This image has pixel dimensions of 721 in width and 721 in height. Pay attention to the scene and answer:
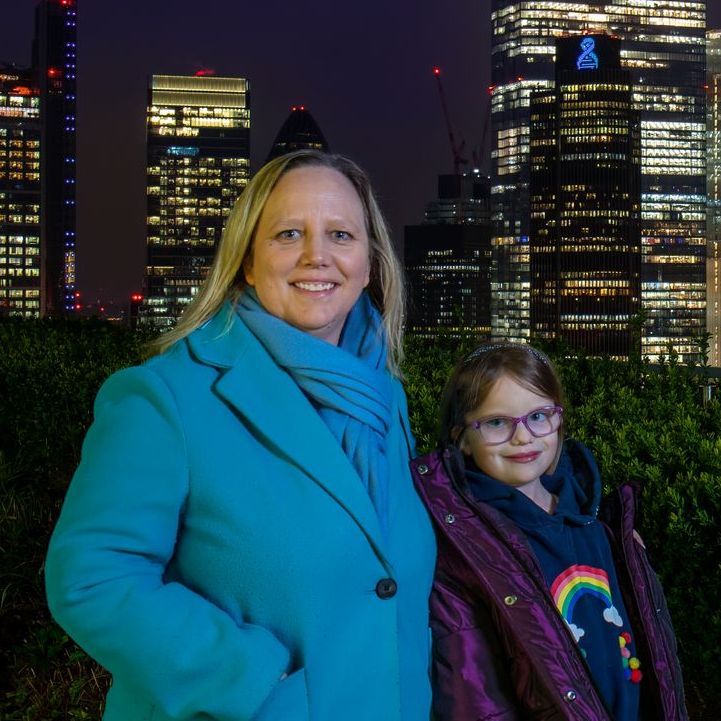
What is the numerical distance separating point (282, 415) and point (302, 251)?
43cm

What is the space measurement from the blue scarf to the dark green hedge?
4.10 ft

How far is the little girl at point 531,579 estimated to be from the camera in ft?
8.04

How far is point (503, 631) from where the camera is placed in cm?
247

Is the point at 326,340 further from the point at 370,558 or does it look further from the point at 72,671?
the point at 72,671

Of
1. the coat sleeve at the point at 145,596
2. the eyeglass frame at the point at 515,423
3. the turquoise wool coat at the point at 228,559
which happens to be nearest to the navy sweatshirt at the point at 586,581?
the eyeglass frame at the point at 515,423

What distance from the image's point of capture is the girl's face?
2789 millimetres

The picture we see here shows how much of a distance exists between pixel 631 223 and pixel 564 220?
39.9 feet

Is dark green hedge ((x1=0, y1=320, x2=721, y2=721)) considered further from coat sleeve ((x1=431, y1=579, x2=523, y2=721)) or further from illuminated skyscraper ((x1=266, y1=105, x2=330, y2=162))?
illuminated skyscraper ((x1=266, y1=105, x2=330, y2=162))

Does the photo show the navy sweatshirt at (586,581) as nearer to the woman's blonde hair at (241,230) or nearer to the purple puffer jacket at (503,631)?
the purple puffer jacket at (503,631)

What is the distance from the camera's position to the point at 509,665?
2.50 metres

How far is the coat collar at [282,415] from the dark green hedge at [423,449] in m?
1.38

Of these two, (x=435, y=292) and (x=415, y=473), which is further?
(x=435, y=292)

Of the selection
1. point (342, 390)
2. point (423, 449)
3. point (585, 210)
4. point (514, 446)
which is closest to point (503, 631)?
point (514, 446)

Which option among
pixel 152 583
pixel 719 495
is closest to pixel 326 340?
pixel 152 583
